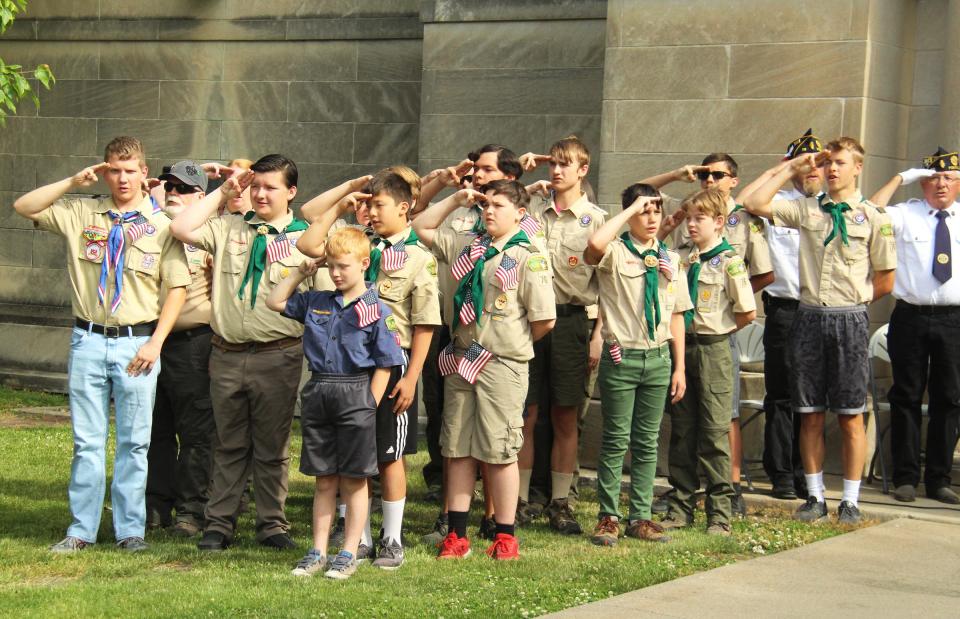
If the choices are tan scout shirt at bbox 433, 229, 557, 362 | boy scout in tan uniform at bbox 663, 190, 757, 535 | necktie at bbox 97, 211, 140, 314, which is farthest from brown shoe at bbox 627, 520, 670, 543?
necktie at bbox 97, 211, 140, 314

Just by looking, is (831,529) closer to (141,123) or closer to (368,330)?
(368,330)

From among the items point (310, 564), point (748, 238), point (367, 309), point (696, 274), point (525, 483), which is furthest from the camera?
point (748, 238)

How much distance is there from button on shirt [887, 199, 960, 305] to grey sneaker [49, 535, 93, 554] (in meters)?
5.16

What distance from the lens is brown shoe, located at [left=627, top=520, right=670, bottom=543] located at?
25.9 ft

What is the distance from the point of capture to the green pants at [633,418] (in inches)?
310

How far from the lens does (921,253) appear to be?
9.12 meters

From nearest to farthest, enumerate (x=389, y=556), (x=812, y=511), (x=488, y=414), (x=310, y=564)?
(x=310, y=564) → (x=389, y=556) → (x=488, y=414) → (x=812, y=511)

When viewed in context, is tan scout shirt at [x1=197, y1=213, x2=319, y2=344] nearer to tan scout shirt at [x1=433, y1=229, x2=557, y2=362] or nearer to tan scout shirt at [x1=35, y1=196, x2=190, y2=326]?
tan scout shirt at [x1=35, y1=196, x2=190, y2=326]

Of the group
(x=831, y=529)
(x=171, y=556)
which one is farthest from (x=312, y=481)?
(x=831, y=529)

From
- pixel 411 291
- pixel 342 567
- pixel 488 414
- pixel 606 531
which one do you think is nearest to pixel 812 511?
pixel 606 531

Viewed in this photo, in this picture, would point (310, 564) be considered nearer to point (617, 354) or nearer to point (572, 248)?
point (617, 354)

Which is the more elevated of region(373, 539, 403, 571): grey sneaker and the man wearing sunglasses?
the man wearing sunglasses

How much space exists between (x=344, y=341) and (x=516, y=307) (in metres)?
0.99

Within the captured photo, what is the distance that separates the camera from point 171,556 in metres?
7.34
